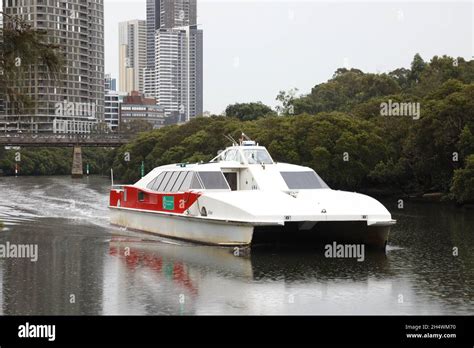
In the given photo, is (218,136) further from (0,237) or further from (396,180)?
(0,237)

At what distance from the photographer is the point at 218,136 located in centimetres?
10238

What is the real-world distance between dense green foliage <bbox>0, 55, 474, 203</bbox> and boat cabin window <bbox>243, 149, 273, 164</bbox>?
2570 cm

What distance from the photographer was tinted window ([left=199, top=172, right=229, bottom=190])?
131 feet

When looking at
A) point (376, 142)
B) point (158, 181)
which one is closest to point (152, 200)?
point (158, 181)

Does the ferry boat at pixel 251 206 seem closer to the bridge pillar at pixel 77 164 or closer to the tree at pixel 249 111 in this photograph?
the tree at pixel 249 111

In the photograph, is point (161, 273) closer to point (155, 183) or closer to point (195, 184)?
point (195, 184)

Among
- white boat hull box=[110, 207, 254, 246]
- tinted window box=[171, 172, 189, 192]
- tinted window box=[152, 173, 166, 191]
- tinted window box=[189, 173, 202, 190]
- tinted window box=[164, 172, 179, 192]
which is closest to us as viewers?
white boat hull box=[110, 207, 254, 246]

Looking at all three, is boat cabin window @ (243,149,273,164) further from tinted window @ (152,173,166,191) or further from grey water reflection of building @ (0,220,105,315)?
grey water reflection of building @ (0,220,105,315)

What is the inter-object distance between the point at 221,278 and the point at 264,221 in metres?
4.45

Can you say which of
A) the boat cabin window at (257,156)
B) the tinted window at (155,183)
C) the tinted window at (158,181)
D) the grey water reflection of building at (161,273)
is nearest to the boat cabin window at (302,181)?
the boat cabin window at (257,156)

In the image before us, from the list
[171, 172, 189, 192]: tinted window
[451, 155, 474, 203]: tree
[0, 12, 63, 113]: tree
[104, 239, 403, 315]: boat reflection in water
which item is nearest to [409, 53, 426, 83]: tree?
[451, 155, 474, 203]: tree

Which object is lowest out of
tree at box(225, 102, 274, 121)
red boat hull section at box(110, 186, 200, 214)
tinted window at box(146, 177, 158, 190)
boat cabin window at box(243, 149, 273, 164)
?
red boat hull section at box(110, 186, 200, 214)

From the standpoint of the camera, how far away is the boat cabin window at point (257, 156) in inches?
1644
